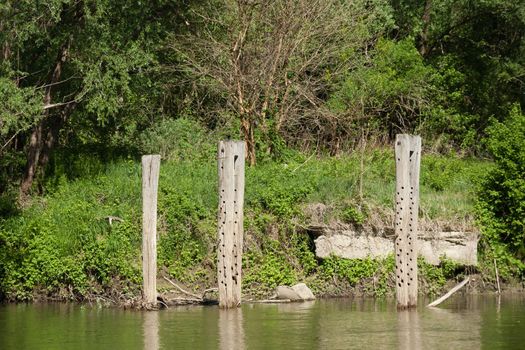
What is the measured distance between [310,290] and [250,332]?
635 centimetres

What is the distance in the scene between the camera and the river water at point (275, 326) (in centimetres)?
1910

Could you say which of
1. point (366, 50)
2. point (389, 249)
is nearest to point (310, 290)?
point (389, 249)

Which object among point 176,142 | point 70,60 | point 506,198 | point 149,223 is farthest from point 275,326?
point 176,142

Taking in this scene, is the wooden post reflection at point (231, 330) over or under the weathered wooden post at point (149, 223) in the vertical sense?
under

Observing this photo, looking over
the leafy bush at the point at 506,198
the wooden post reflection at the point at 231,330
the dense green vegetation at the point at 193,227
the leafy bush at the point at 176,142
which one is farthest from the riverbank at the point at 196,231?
the wooden post reflection at the point at 231,330

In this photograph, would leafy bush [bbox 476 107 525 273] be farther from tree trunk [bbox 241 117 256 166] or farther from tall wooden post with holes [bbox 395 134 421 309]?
tall wooden post with holes [bbox 395 134 421 309]

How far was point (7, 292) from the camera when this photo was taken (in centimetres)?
2603

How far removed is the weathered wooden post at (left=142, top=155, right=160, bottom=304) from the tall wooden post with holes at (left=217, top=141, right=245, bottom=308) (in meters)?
1.22

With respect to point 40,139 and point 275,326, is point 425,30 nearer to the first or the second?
point 40,139

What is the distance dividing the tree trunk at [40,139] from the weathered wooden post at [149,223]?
6.08 meters

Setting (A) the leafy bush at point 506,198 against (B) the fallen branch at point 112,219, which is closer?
(B) the fallen branch at point 112,219

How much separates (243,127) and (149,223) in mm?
9018

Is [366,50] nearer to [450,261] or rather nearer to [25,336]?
[450,261]

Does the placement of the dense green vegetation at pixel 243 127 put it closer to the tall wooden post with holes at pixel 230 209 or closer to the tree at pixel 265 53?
the tree at pixel 265 53
